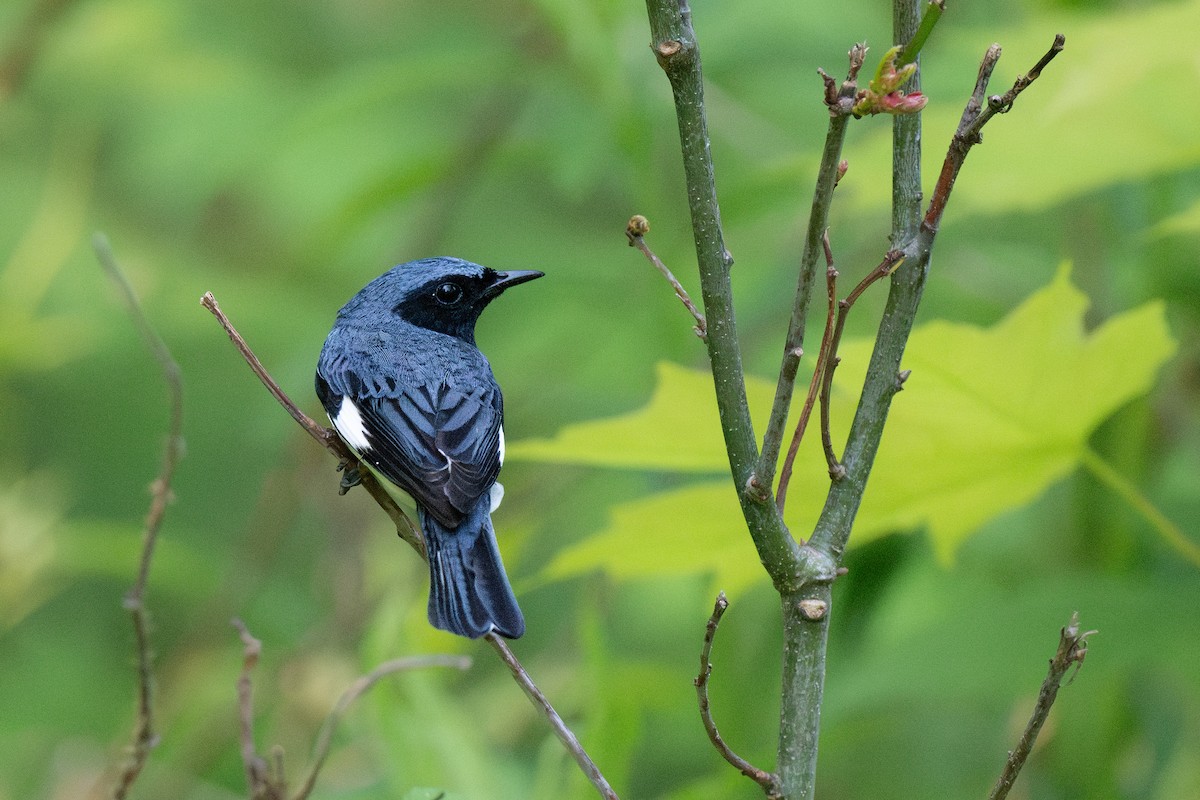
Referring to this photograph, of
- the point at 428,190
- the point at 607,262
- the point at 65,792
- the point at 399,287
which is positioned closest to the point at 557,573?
the point at 399,287

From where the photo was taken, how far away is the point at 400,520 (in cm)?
135

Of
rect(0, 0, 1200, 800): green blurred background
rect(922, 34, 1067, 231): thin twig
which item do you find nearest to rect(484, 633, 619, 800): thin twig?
rect(0, 0, 1200, 800): green blurred background

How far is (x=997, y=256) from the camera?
299cm

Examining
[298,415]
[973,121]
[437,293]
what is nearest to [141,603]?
[298,415]

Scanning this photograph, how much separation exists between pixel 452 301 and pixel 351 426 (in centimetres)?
43

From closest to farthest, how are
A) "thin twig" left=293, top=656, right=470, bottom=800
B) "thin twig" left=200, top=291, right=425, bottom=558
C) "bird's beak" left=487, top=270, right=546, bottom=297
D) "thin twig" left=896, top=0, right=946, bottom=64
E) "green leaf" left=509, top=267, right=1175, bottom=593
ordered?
1. "thin twig" left=896, top=0, right=946, bottom=64
2. "thin twig" left=293, top=656, right=470, bottom=800
3. "thin twig" left=200, top=291, right=425, bottom=558
4. "green leaf" left=509, top=267, right=1175, bottom=593
5. "bird's beak" left=487, top=270, right=546, bottom=297

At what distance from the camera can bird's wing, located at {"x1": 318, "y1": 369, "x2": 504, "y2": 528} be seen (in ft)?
5.66

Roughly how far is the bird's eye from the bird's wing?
0.84 ft

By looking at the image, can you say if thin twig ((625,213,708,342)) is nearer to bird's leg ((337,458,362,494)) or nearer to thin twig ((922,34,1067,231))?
thin twig ((922,34,1067,231))

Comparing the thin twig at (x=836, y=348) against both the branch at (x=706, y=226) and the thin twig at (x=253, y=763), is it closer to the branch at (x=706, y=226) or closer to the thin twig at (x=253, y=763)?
the branch at (x=706, y=226)

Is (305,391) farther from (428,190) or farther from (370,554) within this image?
(428,190)

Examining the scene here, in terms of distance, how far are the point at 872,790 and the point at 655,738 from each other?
0.76m

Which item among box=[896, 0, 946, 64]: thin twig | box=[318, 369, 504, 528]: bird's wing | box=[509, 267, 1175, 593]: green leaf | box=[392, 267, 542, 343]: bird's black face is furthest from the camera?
box=[392, 267, 542, 343]: bird's black face

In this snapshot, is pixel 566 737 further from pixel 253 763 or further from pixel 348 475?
pixel 348 475
